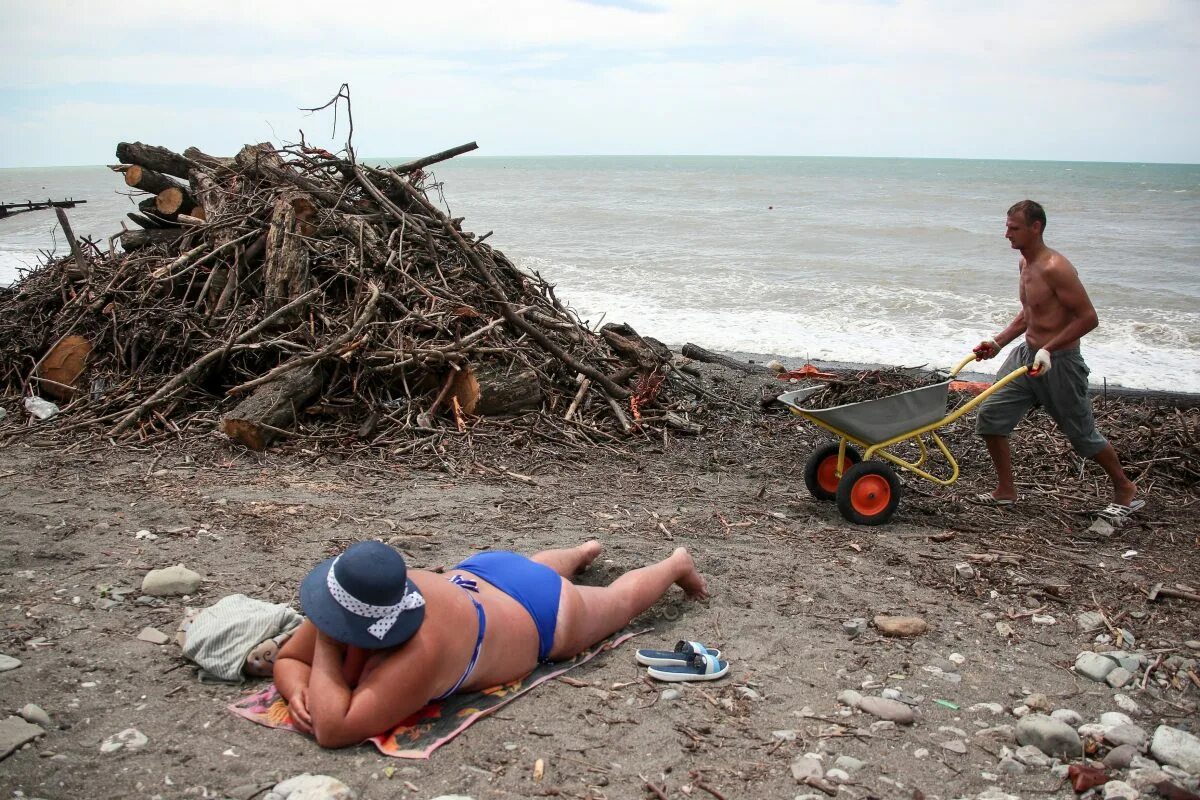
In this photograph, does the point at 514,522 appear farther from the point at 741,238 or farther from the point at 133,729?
the point at 741,238

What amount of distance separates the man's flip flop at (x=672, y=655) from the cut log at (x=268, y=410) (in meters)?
3.78

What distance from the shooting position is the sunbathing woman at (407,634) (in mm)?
2855

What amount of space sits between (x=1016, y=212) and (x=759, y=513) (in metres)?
2.36

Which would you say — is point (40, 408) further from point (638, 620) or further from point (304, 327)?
point (638, 620)

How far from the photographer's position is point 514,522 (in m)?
5.31

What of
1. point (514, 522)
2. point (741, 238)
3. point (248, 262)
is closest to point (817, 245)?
point (741, 238)

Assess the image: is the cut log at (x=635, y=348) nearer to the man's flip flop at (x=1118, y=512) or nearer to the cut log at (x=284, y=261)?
the cut log at (x=284, y=261)

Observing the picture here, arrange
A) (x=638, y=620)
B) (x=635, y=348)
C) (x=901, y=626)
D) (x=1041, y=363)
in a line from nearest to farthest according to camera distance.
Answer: (x=901, y=626) → (x=638, y=620) → (x=1041, y=363) → (x=635, y=348)

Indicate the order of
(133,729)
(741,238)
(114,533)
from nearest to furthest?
(133,729)
(114,533)
(741,238)

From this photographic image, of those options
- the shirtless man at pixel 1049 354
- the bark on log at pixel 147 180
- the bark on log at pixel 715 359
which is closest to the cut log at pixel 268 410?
the bark on log at pixel 147 180

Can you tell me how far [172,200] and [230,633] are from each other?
20.7 ft

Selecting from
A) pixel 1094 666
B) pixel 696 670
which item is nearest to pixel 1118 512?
pixel 1094 666

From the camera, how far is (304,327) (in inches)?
280

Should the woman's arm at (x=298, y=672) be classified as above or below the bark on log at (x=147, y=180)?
below
